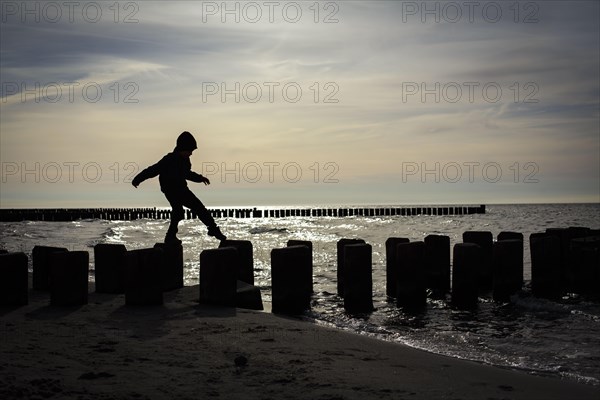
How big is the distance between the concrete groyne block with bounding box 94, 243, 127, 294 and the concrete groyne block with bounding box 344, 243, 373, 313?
323 centimetres

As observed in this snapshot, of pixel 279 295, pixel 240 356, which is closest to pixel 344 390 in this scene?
pixel 240 356

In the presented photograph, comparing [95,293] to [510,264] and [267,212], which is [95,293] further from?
[267,212]

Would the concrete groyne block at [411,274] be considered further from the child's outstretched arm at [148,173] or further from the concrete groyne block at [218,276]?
the child's outstretched arm at [148,173]

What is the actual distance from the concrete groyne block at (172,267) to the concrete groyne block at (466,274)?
4.15m

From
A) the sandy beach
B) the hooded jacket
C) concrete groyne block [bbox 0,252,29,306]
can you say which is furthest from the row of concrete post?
the hooded jacket

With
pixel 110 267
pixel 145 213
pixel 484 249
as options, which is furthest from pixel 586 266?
pixel 145 213

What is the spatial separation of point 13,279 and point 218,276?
7.72 ft

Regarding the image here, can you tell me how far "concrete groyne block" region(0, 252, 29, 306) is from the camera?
7281mm

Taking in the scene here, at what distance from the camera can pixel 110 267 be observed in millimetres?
8609

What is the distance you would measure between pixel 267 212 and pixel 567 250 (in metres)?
76.5

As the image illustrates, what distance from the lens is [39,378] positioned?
4414 mm

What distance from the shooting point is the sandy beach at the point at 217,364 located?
443cm

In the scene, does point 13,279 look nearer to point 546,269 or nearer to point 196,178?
point 196,178

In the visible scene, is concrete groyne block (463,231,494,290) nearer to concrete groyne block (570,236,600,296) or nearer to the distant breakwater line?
concrete groyne block (570,236,600,296)
